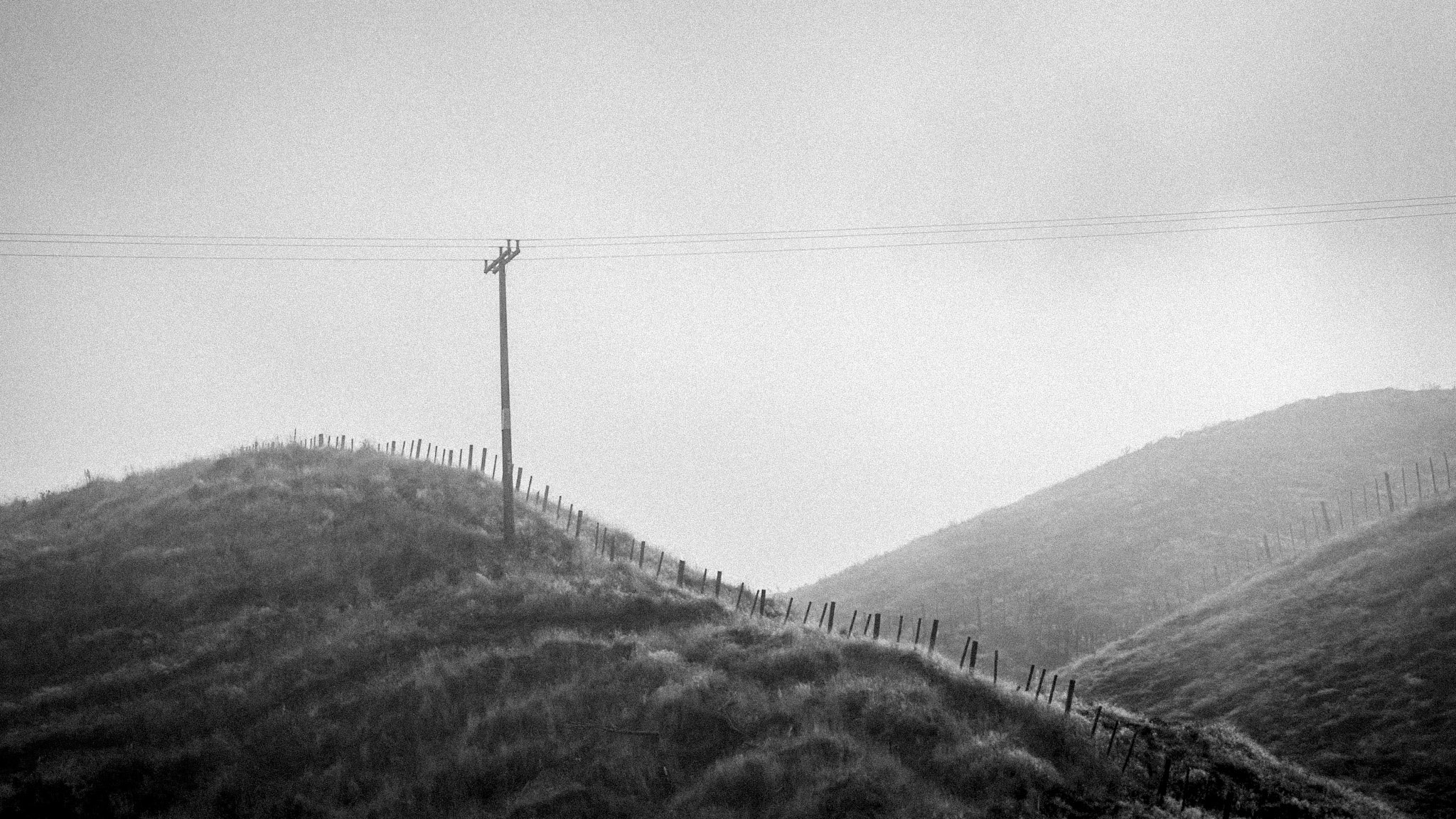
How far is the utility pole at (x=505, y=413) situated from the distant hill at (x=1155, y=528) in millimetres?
21949

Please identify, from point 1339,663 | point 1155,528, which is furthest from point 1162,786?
point 1155,528

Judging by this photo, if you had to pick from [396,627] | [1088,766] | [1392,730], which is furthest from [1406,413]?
[396,627]

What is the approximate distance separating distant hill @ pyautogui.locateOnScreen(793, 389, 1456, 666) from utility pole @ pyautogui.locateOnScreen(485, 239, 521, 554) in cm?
2195

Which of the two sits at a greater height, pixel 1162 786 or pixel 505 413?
pixel 505 413

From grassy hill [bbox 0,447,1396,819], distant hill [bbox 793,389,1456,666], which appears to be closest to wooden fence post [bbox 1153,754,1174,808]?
grassy hill [bbox 0,447,1396,819]

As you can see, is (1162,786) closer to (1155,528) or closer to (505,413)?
(505,413)

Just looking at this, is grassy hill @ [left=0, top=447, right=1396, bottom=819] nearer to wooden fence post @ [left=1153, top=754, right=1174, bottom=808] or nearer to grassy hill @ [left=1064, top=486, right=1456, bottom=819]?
wooden fence post @ [left=1153, top=754, right=1174, bottom=808]

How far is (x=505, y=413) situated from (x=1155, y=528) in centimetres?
3669

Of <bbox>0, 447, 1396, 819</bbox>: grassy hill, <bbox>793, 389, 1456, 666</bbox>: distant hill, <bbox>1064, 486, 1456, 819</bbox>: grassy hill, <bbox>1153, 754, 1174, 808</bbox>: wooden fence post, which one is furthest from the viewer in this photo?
<bbox>793, 389, 1456, 666</bbox>: distant hill

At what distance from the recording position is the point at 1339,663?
1009 inches

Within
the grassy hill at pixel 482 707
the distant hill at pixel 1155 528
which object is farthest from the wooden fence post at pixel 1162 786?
the distant hill at pixel 1155 528

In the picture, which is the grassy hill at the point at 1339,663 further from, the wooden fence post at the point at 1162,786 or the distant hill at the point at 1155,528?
the distant hill at the point at 1155,528

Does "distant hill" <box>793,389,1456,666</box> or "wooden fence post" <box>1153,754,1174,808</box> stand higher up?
"distant hill" <box>793,389,1456,666</box>

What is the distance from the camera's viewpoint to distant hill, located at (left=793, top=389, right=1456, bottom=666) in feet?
136
